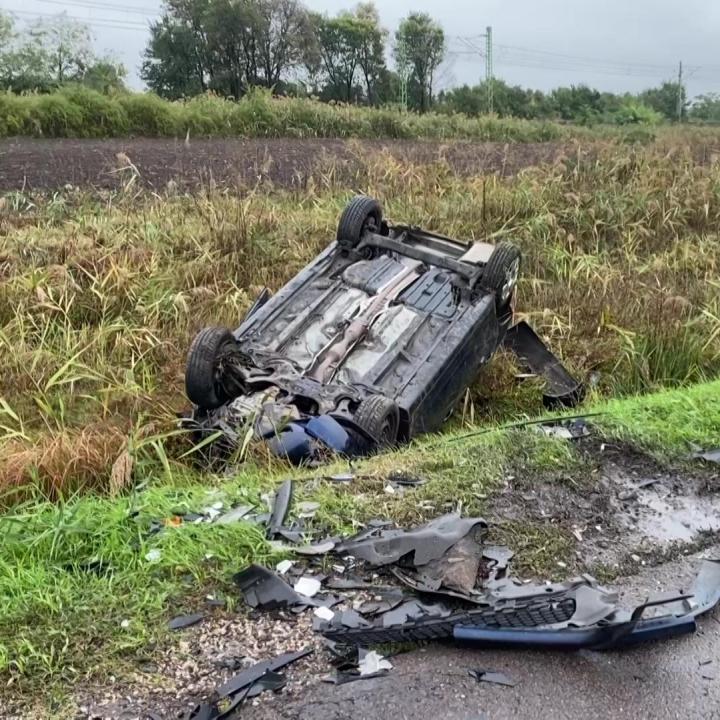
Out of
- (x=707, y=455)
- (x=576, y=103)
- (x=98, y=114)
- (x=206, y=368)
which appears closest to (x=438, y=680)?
(x=707, y=455)

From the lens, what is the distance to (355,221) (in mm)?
6082

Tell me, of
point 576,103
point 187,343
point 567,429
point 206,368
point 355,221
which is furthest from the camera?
point 576,103

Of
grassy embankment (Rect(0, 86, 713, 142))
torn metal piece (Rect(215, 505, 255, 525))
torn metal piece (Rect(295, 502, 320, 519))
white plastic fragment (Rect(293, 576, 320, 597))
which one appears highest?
grassy embankment (Rect(0, 86, 713, 142))

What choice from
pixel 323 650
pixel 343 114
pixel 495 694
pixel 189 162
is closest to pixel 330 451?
pixel 323 650

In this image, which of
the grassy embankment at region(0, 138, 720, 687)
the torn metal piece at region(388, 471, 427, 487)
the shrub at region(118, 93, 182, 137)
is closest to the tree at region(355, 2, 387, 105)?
the shrub at region(118, 93, 182, 137)

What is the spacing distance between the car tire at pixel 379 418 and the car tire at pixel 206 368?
2.90ft

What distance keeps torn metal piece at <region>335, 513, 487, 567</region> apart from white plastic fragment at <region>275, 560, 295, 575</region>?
174 millimetres

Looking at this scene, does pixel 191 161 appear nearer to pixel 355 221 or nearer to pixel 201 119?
pixel 201 119

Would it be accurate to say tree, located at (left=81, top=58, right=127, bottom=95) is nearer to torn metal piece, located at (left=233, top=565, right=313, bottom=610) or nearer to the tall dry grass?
the tall dry grass

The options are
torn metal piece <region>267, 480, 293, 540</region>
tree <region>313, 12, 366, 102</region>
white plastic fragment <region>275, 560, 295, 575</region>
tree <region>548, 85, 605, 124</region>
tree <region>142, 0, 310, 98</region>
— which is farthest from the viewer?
tree <region>548, 85, 605, 124</region>

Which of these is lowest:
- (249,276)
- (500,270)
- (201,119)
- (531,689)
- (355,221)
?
(531,689)

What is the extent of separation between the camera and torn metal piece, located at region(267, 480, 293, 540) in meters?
3.00

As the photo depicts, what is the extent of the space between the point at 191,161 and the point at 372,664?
10.5 metres

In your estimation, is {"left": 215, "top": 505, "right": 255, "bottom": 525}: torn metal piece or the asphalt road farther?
{"left": 215, "top": 505, "right": 255, "bottom": 525}: torn metal piece
